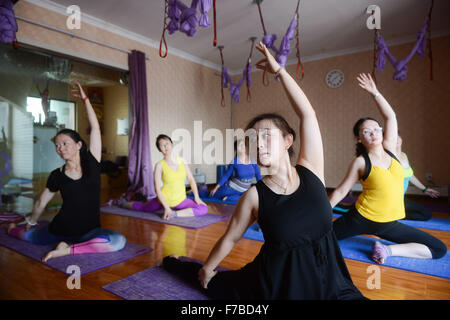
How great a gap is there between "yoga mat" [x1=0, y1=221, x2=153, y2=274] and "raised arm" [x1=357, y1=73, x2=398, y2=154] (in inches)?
73.7

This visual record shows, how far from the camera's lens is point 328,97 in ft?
18.3

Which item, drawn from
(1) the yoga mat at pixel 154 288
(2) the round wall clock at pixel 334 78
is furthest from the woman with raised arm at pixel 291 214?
(2) the round wall clock at pixel 334 78

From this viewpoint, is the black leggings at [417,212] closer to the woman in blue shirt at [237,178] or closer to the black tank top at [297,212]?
the woman in blue shirt at [237,178]

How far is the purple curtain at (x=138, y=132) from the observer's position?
14.9ft

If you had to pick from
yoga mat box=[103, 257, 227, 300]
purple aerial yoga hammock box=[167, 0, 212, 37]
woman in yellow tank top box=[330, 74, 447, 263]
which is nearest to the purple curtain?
A: purple aerial yoga hammock box=[167, 0, 212, 37]

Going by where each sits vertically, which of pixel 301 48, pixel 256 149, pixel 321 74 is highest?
pixel 301 48

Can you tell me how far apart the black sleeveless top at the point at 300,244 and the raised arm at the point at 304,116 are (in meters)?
0.05

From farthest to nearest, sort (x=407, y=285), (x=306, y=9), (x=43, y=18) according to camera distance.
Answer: (x=306, y=9), (x=43, y=18), (x=407, y=285)

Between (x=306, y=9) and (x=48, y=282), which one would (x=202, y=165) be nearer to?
(x=306, y=9)

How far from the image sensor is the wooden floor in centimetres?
144

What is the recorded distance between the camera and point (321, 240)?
41.7 inches
